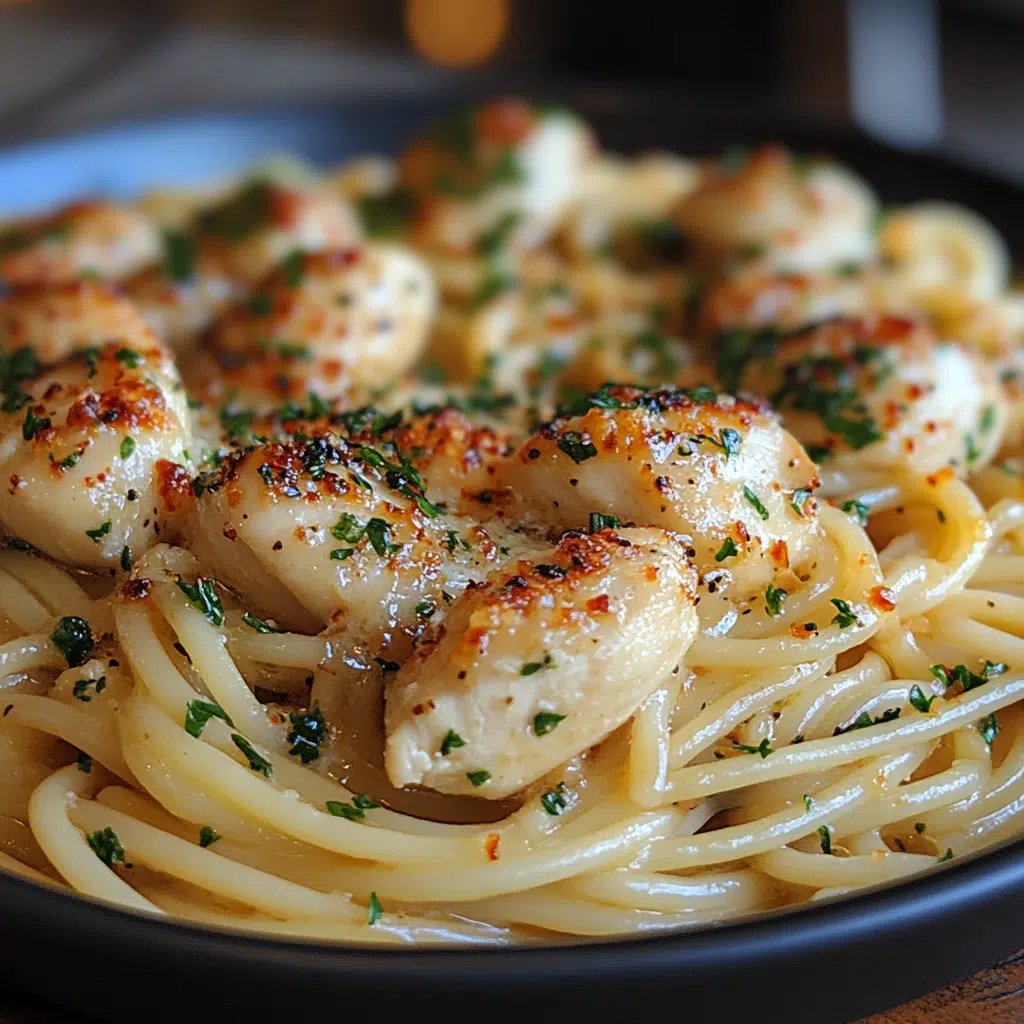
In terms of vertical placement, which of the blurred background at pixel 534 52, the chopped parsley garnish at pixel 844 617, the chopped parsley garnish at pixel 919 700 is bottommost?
the chopped parsley garnish at pixel 919 700

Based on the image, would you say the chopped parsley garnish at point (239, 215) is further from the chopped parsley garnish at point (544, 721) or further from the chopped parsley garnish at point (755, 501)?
the chopped parsley garnish at point (544, 721)

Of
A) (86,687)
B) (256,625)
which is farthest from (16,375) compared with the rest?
(256,625)

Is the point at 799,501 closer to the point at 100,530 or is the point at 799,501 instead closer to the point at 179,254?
the point at 100,530

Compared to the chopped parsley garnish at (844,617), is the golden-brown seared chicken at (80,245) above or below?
above

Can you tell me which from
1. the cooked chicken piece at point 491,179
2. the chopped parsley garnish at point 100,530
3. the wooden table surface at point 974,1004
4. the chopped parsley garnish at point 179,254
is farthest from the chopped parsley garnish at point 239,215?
the wooden table surface at point 974,1004

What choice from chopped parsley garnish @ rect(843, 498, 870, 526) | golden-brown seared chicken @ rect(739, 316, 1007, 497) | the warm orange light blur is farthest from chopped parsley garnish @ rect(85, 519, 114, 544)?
the warm orange light blur

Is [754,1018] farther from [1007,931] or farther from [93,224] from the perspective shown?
[93,224]

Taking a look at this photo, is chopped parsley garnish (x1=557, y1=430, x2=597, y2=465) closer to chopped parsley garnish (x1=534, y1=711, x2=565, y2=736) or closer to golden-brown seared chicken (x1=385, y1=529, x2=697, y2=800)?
golden-brown seared chicken (x1=385, y1=529, x2=697, y2=800)

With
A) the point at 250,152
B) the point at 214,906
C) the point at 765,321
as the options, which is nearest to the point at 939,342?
the point at 765,321
